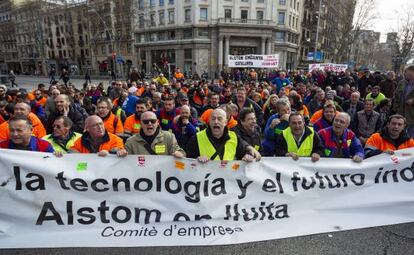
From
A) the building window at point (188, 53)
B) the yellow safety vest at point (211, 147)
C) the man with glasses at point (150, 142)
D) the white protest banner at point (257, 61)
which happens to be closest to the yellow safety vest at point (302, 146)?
the yellow safety vest at point (211, 147)

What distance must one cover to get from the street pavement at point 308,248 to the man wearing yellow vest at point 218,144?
1.06 metres

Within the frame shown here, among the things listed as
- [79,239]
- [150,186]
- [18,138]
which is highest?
[18,138]

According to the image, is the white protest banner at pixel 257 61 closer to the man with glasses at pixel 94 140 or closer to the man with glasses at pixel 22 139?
the man with glasses at pixel 94 140

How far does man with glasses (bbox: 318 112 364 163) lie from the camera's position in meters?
3.88

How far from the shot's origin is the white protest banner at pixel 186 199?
2.94 m

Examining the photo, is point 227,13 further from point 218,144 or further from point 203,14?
point 218,144

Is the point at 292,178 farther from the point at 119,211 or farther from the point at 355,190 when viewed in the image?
the point at 119,211

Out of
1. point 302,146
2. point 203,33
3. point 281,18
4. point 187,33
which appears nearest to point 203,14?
point 203,33

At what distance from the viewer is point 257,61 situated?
1712 centimetres

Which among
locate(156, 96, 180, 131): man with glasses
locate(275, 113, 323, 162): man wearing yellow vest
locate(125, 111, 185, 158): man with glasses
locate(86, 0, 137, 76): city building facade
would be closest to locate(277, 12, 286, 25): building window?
locate(86, 0, 137, 76): city building facade

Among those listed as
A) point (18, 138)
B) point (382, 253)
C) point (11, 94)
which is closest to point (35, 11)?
point (11, 94)

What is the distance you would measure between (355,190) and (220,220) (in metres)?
1.77

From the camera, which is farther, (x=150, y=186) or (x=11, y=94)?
Result: (x=11, y=94)

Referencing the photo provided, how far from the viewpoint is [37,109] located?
6.60 m
